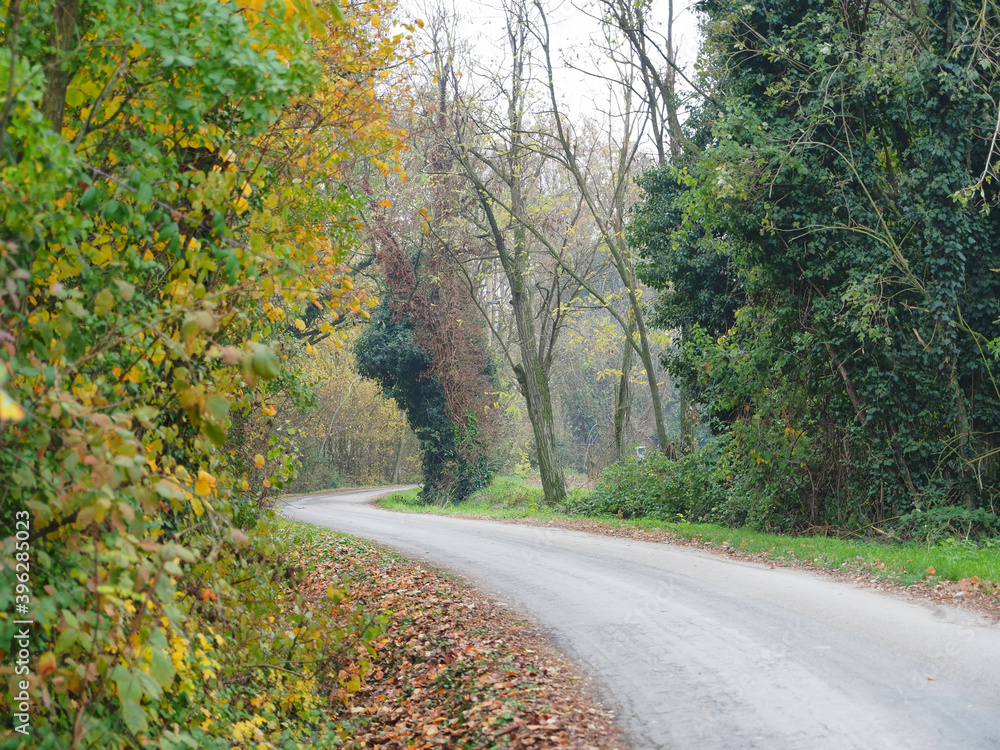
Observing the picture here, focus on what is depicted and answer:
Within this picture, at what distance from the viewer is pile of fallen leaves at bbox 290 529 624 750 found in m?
5.68

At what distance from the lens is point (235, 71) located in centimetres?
358

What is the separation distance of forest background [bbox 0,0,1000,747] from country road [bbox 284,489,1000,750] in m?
2.68

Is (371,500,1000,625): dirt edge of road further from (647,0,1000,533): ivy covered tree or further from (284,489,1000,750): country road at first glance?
(647,0,1000,533): ivy covered tree

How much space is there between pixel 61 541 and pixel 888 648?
21.9 feet

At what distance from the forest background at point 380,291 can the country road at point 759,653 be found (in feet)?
8.79

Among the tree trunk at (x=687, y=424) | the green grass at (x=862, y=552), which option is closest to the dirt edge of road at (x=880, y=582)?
the green grass at (x=862, y=552)

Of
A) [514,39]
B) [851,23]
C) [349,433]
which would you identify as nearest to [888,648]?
[851,23]

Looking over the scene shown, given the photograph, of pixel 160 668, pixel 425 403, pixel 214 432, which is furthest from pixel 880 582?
pixel 425 403

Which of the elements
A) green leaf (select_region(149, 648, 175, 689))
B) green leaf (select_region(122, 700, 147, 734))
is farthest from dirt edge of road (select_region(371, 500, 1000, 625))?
green leaf (select_region(122, 700, 147, 734))

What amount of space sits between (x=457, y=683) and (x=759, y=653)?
108 inches

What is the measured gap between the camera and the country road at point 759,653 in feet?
17.0

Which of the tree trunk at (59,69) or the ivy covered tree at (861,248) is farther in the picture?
the ivy covered tree at (861,248)

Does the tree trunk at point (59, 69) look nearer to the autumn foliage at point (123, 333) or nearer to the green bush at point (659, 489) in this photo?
the autumn foliage at point (123, 333)

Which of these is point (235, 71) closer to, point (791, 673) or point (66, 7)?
point (66, 7)
